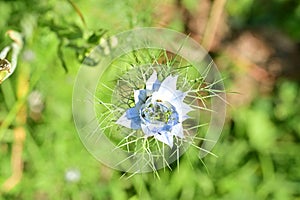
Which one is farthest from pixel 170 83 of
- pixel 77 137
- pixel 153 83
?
pixel 77 137

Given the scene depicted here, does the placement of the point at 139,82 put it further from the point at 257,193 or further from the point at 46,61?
the point at 257,193

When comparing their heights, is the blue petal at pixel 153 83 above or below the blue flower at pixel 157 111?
above

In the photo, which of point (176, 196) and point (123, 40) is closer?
point (123, 40)

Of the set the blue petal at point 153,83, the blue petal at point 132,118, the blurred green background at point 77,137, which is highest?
the blue petal at point 153,83

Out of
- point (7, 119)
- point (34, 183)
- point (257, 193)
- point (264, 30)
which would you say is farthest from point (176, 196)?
point (264, 30)

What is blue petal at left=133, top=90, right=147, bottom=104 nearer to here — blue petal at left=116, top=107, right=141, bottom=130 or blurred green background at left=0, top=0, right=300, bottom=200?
blue petal at left=116, top=107, right=141, bottom=130

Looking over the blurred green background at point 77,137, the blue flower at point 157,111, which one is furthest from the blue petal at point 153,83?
the blurred green background at point 77,137

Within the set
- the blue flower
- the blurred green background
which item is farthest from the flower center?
the blurred green background

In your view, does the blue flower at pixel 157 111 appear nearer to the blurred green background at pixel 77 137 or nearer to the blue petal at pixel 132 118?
the blue petal at pixel 132 118

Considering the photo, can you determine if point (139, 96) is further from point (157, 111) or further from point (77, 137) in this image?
point (77, 137)
